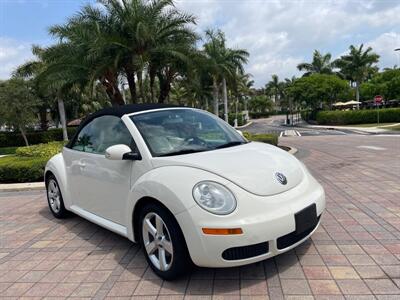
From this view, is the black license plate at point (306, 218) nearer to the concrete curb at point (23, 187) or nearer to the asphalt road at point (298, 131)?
the concrete curb at point (23, 187)

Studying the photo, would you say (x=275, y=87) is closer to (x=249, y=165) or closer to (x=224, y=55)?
(x=224, y=55)

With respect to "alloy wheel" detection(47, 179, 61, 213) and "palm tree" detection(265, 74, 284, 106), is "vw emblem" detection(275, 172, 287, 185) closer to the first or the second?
"alloy wheel" detection(47, 179, 61, 213)

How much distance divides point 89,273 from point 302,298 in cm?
202

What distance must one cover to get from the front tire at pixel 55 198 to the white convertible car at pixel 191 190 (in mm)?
1018

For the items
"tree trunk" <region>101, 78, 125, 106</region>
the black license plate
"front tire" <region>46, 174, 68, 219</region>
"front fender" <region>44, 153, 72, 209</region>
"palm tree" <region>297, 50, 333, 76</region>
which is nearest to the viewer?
the black license plate

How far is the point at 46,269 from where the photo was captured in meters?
3.98

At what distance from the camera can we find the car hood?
10.7 ft

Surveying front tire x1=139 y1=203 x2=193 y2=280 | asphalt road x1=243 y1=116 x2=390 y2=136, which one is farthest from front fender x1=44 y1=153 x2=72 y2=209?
asphalt road x1=243 y1=116 x2=390 y2=136

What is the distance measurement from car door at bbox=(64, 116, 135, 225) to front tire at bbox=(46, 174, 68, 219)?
1.96 ft

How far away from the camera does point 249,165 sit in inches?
135

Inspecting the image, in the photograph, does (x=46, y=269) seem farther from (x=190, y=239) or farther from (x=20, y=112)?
(x=20, y=112)

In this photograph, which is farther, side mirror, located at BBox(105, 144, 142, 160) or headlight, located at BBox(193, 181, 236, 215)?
side mirror, located at BBox(105, 144, 142, 160)

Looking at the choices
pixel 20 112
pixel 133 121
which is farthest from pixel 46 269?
pixel 20 112

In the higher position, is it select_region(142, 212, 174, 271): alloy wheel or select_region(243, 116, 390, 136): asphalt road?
select_region(142, 212, 174, 271): alloy wheel
